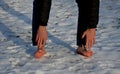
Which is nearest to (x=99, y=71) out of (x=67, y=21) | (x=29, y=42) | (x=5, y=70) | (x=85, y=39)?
(x=85, y=39)

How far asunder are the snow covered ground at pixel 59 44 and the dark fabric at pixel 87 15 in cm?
40

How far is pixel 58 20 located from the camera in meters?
6.48

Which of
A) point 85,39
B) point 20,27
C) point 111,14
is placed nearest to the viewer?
point 85,39

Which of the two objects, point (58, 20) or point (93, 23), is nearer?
point (93, 23)

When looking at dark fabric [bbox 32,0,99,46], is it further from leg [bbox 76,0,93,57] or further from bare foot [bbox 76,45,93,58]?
bare foot [bbox 76,45,93,58]

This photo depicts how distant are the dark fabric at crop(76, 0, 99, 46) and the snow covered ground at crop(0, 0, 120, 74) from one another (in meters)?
0.40

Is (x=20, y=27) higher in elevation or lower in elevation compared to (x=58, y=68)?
lower

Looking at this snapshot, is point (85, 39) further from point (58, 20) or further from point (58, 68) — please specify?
point (58, 20)

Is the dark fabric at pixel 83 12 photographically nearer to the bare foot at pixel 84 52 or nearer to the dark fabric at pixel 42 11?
the dark fabric at pixel 42 11

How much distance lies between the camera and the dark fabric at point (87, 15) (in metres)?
4.04

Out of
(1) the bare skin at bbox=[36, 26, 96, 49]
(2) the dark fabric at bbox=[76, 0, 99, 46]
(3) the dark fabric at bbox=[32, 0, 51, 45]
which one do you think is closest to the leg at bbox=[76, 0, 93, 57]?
(2) the dark fabric at bbox=[76, 0, 99, 46]

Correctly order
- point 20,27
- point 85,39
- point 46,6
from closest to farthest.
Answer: point 46,6
point 85,39
point 20,27

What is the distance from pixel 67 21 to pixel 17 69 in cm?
236

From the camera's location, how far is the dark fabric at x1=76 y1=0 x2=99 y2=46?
404 cm
